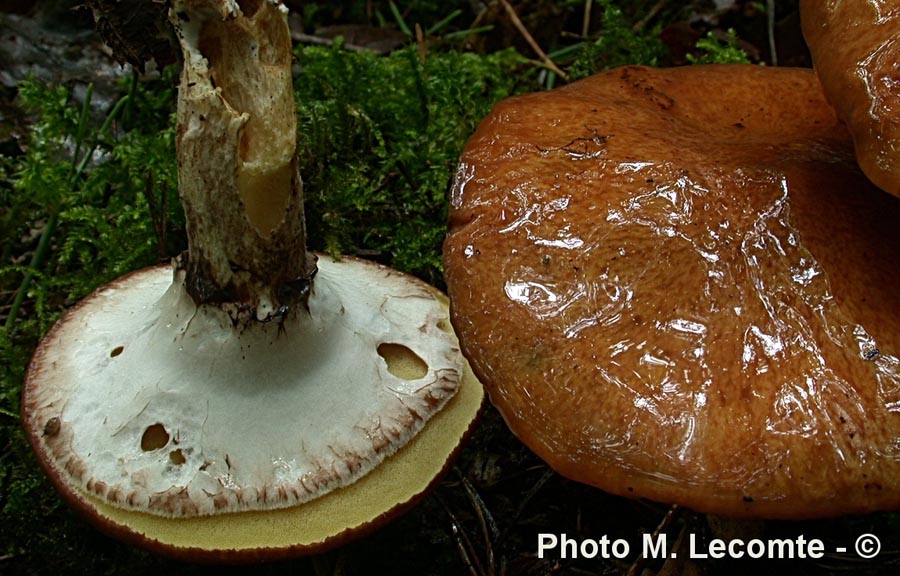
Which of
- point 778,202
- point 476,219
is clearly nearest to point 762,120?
point 778,202

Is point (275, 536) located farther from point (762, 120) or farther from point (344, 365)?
point (762, 120)

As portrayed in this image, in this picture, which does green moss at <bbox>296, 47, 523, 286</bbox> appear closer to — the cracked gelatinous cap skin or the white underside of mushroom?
the white underside of mushroom

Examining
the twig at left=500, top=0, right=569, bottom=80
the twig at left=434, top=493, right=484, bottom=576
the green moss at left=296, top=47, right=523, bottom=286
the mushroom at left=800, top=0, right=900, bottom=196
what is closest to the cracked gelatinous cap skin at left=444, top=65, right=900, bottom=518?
the mushroom at left=800, top=0, right=900, bottom=196

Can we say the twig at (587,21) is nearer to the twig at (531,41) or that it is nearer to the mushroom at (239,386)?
the twig at (531,41)

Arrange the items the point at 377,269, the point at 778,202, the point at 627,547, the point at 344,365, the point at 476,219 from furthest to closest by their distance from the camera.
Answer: the point at 377,269 → the point at 627,547 → the point at 344,365 → the point at 476,219 → the point at 778,202

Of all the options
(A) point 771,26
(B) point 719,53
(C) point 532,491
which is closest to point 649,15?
(A) point 771,26
